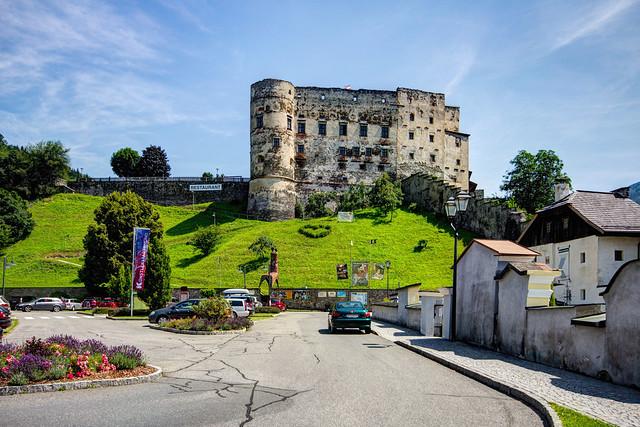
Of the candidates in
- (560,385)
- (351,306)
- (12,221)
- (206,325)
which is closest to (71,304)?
(206,325)

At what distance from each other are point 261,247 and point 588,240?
36752 mm

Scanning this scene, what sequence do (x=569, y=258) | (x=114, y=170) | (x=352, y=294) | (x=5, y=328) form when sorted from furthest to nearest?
(x=114, y=170) < (x=352, y=294) < (x=569, y=258) < (x=5, y=328)

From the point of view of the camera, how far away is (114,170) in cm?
12769

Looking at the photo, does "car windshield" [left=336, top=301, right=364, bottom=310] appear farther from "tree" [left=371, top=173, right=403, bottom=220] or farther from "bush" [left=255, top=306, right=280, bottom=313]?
"tree" [left=371, top=173, right=403, bottom=220]

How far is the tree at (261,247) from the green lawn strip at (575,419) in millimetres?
56947

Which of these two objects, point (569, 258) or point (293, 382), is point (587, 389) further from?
point (569, 258)

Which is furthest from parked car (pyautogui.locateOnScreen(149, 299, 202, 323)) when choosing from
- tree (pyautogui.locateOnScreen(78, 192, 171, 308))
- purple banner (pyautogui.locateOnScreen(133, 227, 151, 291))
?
tree (pyautogui.locateOnScreen(78, 192, 171, 308))

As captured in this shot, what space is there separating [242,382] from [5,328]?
18384 mm

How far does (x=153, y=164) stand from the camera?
12194cm

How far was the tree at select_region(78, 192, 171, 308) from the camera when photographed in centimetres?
4575

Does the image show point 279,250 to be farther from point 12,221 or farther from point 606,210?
point 606,210

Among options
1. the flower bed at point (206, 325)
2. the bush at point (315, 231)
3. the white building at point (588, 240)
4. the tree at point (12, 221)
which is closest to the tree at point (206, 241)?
the bush at point (315, 231)

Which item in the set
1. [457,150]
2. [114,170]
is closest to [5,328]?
[457,150]

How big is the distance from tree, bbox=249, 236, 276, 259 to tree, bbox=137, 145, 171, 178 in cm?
6157
